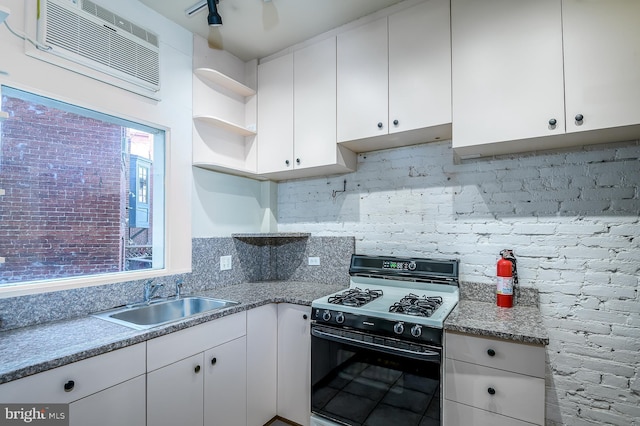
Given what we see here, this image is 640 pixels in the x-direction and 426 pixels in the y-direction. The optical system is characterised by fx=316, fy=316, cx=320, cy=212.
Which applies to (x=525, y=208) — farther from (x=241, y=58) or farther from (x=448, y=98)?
(x=241, y=58)

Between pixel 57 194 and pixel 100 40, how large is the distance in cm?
93

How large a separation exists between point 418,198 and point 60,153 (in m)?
2.29

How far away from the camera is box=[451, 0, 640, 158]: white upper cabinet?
146cm

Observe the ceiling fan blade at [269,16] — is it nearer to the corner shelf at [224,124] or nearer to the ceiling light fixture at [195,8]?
the ceiling light fixture at [195,8]

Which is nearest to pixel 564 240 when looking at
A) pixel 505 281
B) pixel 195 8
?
pixel 505 281

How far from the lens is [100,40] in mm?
1838

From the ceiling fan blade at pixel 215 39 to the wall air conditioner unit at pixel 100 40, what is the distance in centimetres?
45

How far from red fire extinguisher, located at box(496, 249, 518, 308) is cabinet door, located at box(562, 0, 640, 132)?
79 cm

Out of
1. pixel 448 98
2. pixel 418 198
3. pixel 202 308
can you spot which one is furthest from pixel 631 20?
pixel 202 308

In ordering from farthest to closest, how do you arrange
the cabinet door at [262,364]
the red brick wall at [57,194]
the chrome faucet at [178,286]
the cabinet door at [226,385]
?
→ the chrome faucet at [178,286] → the cabinet door at [262,364] → the cabinet door at [226,385] → the red brick wall at [57,194]

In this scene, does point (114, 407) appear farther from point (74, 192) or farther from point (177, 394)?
point (74, 192)

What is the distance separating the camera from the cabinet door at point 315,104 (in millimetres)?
2334

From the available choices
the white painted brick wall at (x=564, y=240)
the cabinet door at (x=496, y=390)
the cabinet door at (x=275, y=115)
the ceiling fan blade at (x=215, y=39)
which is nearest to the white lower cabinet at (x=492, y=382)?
the cabinet door at (x=496, y=390)

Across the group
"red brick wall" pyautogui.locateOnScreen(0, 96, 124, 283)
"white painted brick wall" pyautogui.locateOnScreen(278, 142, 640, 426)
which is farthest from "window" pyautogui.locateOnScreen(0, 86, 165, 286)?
"white painted brick wall" pyautogui.locateOnScreen(278, 142, 640, 426)
